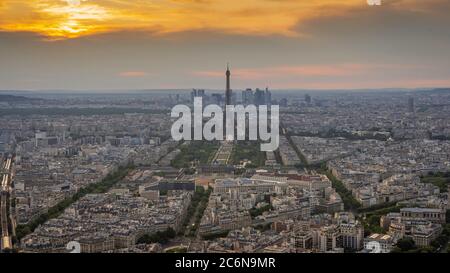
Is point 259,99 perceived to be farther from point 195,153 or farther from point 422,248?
point 422,248

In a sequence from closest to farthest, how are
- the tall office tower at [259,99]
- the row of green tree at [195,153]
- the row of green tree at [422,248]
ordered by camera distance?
the row of green tree at [422,248], the row of green tree at [195,153], the tall office tower at [259,99]

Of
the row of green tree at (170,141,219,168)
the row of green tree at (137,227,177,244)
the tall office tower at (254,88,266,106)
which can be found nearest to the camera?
the row of green tree at (137,227,177,244)

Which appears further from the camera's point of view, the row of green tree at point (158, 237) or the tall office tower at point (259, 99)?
the tall office tower at point (259, 99)

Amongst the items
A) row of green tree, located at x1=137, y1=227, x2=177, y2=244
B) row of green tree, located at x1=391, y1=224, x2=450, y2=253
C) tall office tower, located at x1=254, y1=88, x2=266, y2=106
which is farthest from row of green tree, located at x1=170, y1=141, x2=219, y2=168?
row of green tree, located at x1=391, y1=224, x2=450, y2=253

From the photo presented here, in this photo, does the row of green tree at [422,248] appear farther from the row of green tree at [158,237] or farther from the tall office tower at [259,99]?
the tall office tower at [259,99]

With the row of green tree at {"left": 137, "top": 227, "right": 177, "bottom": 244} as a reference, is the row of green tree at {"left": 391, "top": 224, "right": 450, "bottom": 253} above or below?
above

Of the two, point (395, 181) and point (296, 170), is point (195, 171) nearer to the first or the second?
point (296, 170)

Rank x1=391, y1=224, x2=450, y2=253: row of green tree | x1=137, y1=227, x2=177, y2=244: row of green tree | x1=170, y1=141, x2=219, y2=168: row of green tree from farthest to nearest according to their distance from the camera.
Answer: x1=170, y1=141, x2=219, y2=168: row of green tree
x1=137, y1=227, x2=177, y2=244: row of green tree
x1=391, y1=224, x2=450, y2=253: row of green tree

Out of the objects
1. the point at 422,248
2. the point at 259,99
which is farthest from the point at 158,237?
the point at 259,99

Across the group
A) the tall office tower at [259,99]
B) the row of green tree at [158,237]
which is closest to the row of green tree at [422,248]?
the row of green tree at [158,237]

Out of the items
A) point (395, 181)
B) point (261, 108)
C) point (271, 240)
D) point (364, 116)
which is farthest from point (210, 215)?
point (364, 116)

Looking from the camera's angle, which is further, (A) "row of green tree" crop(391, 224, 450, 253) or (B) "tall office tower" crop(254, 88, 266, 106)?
(B) "tall office tower" crop(254, 88, 266, 106)

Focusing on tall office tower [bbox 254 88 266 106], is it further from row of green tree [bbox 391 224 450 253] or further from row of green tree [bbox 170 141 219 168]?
row of green tree [bbox 391 224 450 253]

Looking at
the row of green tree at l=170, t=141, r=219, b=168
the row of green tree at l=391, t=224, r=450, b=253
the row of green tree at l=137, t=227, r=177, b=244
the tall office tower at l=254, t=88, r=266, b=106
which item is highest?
the tall office tower at l=254, t=88, r=266, b=106
